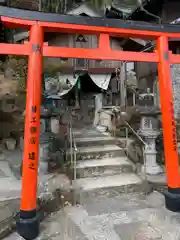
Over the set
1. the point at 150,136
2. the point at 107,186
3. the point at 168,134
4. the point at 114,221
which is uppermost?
the point at 168,134

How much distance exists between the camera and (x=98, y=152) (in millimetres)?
6984

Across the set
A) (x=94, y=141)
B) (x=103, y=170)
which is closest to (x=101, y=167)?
(x=103, y=170)

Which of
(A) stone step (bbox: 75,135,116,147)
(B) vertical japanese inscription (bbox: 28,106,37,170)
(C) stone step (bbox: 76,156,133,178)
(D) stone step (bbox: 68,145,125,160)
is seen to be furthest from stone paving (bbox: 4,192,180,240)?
(A) stone step (bbox: 75,135,116,147)

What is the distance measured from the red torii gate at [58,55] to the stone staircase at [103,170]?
139 centimetres

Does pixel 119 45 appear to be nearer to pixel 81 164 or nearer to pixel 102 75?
pixel 102 75

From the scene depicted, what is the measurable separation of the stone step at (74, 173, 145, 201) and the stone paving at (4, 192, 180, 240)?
204 mm

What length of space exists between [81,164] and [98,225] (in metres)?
2.37

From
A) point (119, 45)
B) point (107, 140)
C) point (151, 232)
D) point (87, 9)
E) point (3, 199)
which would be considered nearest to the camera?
point (151, 232)

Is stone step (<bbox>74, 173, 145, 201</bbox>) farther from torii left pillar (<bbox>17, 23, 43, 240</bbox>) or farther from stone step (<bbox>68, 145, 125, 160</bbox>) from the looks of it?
torii left pillar (<bbox>17, 23, 43, 240</bbox>)

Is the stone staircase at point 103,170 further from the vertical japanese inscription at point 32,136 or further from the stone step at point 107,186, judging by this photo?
the vertical japanese inscription at point 32,136

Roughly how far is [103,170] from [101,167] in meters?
0.11

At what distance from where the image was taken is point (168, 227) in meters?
4.12

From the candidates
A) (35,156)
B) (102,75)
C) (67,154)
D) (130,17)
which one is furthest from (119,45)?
(35,156)

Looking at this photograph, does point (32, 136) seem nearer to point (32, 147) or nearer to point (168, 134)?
point (32, 147)
